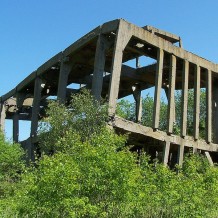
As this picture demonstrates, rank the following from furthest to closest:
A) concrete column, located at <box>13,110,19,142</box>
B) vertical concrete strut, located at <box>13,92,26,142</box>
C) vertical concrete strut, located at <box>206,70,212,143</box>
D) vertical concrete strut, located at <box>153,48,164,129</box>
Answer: concrete column, located at <box>13,110,19,142</box>, vertical concrete strut, located at <box>13,92,26,142</box>, vertical concrete strut, located at <box>206,70,212,143</box>, vertical concrete strut, located at <box>153,48,164,129</box>

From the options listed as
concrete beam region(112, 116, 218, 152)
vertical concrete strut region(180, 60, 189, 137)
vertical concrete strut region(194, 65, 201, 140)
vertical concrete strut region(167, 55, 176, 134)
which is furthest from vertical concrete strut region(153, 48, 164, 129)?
vertical concrete strut region(194, 65, 201, 140)

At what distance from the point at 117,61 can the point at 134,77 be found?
925 cm

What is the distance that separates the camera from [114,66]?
74.9 ft

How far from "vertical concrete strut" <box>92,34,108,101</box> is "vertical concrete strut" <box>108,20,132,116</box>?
1.01m

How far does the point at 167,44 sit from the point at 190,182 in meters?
14.2

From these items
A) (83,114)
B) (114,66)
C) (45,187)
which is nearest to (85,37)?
(114,66)

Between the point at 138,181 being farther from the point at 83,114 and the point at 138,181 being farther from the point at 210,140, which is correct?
the point at 210,140

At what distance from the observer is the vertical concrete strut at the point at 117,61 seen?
74.1 feet

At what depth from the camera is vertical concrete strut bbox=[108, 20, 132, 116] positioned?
74.1 feet

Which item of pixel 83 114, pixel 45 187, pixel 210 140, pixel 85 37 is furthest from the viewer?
pixel 210 140

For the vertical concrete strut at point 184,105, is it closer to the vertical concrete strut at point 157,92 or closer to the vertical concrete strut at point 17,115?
the vertical concrete strut at point 157,92

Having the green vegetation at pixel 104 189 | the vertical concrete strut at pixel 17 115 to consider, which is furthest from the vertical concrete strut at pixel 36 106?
the green vegetation at pixel 104 189

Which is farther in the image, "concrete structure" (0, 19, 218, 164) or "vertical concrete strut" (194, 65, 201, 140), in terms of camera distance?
"vertical concrete strut" (194, 65, 201, 140)

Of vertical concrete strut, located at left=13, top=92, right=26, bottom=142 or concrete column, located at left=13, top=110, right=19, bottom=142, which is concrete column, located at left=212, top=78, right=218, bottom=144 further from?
concrete column, located at left=13, top=110, right=19, bottom=142
